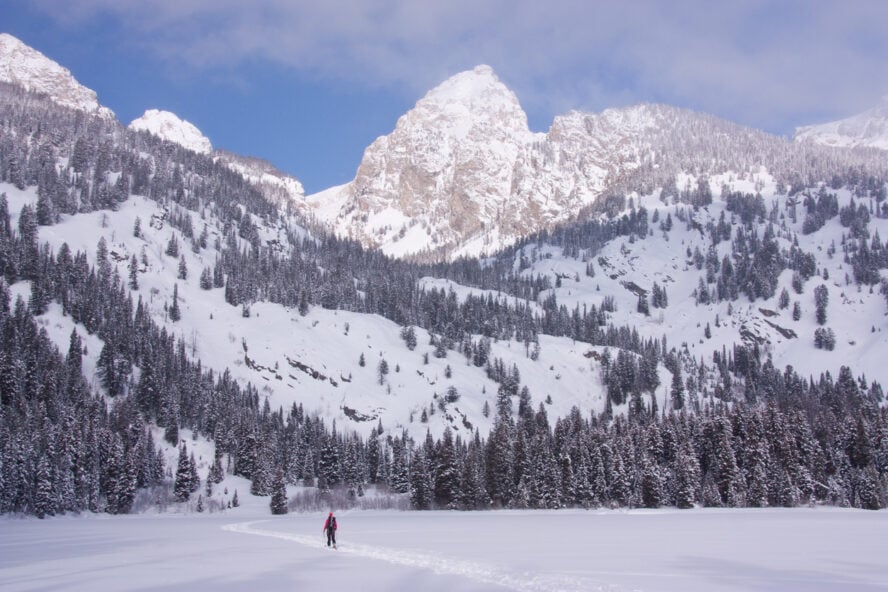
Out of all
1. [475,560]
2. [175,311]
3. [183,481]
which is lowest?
[183,481]

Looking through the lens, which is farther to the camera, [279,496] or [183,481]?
[183,481]

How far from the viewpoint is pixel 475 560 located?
33.9 m

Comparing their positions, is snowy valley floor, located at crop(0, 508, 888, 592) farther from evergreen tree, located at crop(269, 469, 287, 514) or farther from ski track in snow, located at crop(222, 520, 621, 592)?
evergreen tree, located at crop(269, 469, 287, 514)

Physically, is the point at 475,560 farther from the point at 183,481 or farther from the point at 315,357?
the point at 315,357

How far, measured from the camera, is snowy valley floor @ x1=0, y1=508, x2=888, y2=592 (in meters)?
25.6

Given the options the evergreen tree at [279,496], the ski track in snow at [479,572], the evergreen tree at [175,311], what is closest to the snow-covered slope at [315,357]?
the evergreen tree at [175,311]

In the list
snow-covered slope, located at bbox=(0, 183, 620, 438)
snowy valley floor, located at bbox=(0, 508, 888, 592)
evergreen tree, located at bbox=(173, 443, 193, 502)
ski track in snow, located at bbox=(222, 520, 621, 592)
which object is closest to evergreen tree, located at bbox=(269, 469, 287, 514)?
evergreen tree, located at bbox=(173, 443, 193, 502)

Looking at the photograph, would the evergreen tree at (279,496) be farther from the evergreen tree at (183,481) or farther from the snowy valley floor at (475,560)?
the snowy valley floor at (475,560)

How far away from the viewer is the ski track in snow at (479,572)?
24719mm

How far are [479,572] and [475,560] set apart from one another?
467 centimetres

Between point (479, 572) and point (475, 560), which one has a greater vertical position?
point (479, 572)

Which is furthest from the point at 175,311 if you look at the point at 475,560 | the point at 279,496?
the point at 475,560

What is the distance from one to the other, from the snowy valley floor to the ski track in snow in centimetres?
6

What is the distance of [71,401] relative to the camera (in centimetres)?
11644
